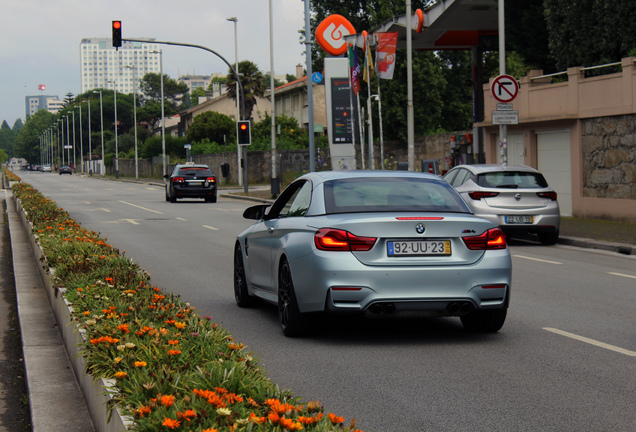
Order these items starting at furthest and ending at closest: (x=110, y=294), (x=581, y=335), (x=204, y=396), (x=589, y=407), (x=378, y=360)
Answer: (x=581, y=335) < (x=110, y=294) < (x=378, y=360) < (x=589, y=407) < (x=204, y=396)

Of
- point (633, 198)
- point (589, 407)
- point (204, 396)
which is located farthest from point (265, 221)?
point (633, 198)

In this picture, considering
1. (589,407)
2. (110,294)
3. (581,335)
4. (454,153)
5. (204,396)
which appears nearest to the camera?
(204,396)

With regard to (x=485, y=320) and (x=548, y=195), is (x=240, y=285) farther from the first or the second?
(x=548, y=195)

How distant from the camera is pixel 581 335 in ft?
26.2

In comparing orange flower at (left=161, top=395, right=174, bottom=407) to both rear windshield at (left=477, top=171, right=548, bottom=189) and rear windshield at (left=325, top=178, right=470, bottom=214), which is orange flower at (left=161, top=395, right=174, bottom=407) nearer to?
rear windshield at (left=325, top=178, right=470, bottom=214)

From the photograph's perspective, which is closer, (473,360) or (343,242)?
(473,360)

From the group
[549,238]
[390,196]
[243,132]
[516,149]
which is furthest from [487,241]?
[243,132]

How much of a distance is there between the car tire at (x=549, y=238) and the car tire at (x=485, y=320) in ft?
33.6

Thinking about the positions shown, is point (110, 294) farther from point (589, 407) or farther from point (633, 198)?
point (633, 198)

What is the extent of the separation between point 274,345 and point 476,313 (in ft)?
5.83

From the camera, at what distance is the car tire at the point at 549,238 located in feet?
59.1

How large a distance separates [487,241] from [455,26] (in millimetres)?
29862

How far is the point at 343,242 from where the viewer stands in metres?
7.39

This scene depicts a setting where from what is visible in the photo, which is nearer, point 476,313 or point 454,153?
point 476,313
